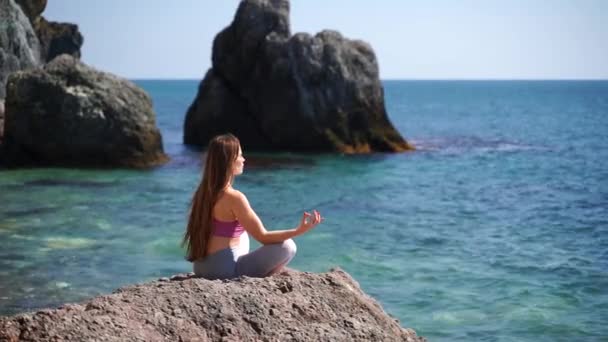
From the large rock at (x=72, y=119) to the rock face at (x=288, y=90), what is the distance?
8.12 meters

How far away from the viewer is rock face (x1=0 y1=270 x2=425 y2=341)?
5293mm

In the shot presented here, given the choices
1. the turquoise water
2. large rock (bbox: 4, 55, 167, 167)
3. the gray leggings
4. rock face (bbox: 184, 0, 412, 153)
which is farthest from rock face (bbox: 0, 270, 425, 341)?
rock face (bbox: 184, 0, 412, 153)

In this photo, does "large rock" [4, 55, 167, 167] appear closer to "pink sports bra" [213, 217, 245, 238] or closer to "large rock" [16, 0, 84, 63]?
"pink sports bra" [213, 217, 245, 238]

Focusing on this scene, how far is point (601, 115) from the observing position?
84.9 metres

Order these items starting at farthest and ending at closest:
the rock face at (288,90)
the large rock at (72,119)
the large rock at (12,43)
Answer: the rock face at (288,90)
the large rock at (12,43)
the large rock at (72,119)

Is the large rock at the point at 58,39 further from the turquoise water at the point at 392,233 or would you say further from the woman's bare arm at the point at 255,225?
the woman's bare arm at the point at 255,225

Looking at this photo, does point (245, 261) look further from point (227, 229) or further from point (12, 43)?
point (12, 43)

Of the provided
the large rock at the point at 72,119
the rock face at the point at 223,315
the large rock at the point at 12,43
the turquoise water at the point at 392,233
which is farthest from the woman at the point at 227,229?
the large rock at the point at 12,43

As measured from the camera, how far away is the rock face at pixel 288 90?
113ft

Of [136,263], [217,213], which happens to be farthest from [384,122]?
[217,213]

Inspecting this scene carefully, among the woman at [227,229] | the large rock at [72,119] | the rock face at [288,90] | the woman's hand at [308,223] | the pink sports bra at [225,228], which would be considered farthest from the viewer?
the rock face at [288,90]

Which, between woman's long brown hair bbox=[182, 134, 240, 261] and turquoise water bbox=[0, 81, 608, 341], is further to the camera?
turquoise water bbox=[0, 81, 608, 341]

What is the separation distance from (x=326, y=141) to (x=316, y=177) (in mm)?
6894

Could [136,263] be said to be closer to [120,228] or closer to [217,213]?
[120,228]
